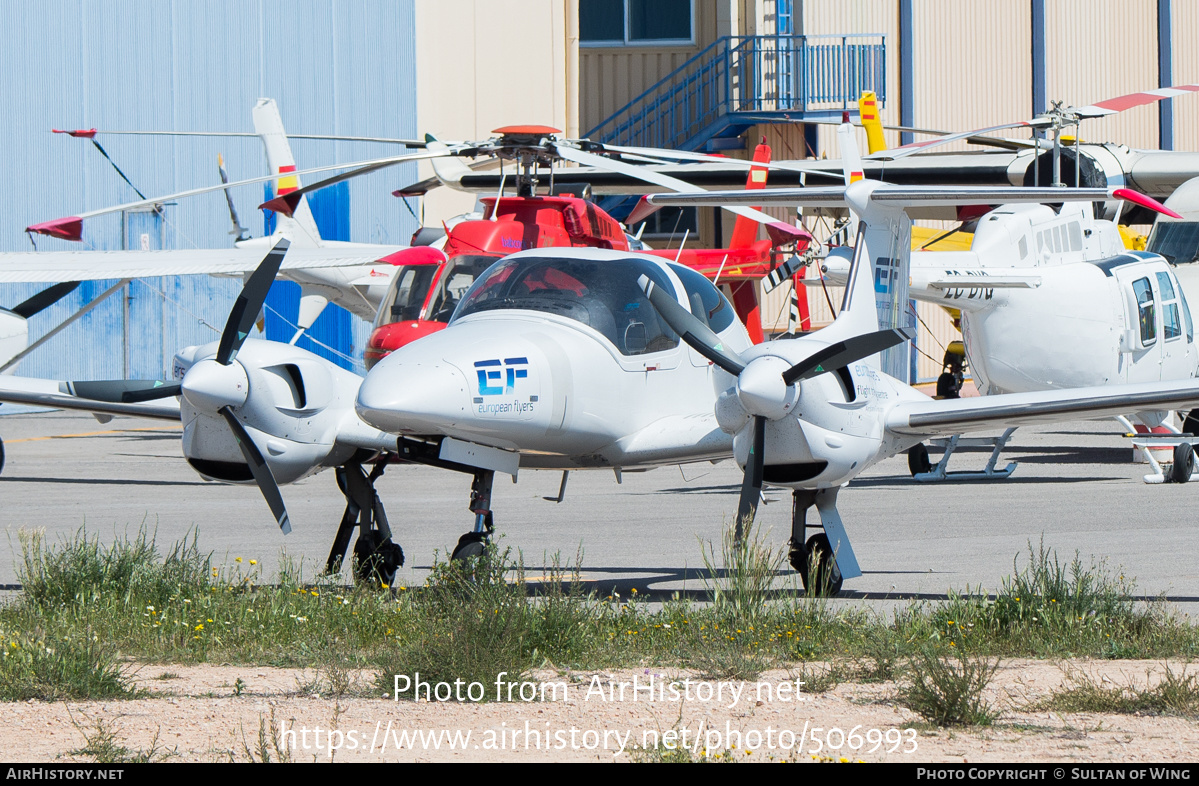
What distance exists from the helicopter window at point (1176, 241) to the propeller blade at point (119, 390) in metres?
15.0

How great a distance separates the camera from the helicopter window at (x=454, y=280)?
622 inches

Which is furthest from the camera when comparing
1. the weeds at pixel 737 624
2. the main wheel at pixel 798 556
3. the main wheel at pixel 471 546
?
the main wheel at pixel 798 556

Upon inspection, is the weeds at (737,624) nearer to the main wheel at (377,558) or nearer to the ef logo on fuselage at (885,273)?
the main wheel at (377,558)

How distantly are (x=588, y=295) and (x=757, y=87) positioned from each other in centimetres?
2545

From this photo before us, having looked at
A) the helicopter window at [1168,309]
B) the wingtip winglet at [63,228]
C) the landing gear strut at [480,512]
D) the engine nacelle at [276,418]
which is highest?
the wingtip winglet at [63,228]

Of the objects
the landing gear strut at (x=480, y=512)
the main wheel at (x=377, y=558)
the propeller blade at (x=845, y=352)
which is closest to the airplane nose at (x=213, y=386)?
the main wheel at (x=377, y=558)

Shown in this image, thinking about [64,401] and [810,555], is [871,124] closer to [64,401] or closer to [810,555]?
[810,555]

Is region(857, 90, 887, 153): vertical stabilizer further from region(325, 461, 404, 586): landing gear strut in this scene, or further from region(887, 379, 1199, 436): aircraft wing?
region(325, 461, 404, 586): landing gear strut

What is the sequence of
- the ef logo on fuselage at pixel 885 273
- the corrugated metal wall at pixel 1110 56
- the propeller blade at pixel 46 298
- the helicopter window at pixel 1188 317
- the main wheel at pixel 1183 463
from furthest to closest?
the corrugated metal wall at pixel 1110 56, the helicopter window at pixel 1188 317, the propeller blade at pixel 46 298, the main wheel at pixel 1183 463, the ef logo on fuselage at pixel 885 273

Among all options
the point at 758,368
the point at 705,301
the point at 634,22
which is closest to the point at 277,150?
the point at 705,301

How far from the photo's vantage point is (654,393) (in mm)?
10086

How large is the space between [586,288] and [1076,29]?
2937 centimetres
